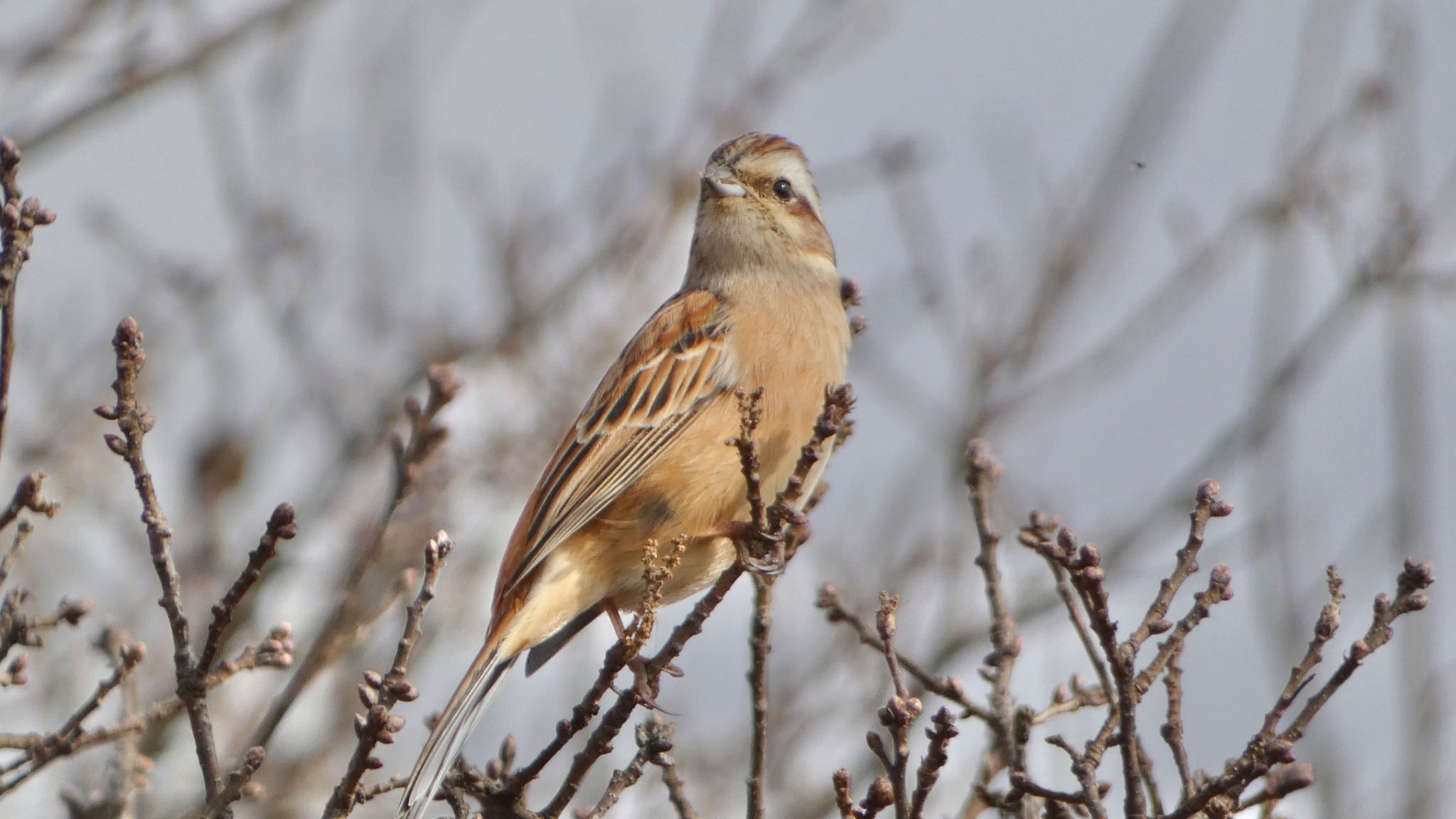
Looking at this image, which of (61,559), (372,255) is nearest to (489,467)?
(372,255)

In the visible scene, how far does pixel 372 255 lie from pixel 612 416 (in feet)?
13.4

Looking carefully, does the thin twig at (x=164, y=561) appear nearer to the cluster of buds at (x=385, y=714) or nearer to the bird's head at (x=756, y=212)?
the cluster of buds at (x=385, y=714)

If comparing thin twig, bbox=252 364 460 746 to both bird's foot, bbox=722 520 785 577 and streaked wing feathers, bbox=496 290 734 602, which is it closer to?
bird's foot, bbox=722 520 785 577

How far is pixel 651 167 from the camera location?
8945 mm

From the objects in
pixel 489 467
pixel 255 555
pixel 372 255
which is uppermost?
pixel 372 255

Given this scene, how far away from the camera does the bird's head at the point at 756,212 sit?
248 inches

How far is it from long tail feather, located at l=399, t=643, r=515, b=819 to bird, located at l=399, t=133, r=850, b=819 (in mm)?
16

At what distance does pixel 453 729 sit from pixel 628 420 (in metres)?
1.81

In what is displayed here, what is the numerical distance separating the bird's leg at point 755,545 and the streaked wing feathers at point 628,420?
0.51 metres

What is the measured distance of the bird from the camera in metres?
5.27

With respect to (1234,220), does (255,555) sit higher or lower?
lower

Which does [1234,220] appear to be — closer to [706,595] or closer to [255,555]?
[706,595]

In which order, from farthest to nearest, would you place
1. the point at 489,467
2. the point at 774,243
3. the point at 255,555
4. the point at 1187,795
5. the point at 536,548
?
the point at 489,467, the point at 774,243, the point at 536,548, the point at 1187,795, the point at 255,555

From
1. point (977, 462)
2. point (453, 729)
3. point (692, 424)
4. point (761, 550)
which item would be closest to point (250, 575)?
point (453, 729)
